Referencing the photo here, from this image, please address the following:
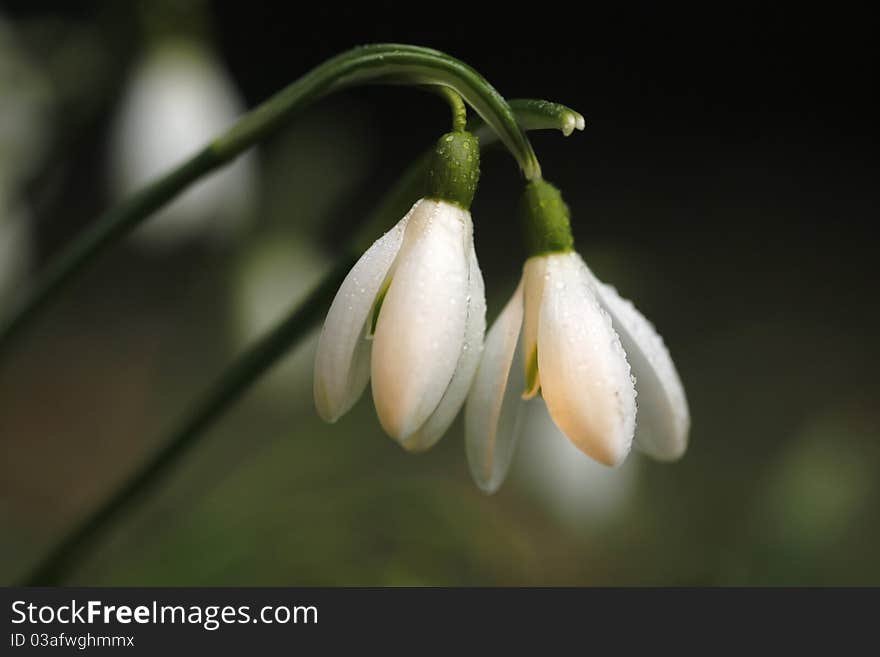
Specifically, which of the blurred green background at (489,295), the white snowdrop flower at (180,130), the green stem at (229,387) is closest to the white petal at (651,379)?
the green stem at (229,387)

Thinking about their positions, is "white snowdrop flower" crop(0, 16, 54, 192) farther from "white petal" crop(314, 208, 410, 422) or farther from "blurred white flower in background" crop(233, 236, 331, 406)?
"white petal" crop(314, 208, 410, 422)

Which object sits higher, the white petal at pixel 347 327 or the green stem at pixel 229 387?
the green stem at pixel 229 387

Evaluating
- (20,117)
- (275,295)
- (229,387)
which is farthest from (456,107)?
(20,117)

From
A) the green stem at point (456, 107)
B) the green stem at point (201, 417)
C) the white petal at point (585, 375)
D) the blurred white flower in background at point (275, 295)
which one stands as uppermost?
the blurred white flower in background at point (275, 295)

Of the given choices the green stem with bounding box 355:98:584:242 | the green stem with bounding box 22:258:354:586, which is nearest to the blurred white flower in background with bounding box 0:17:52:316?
the green stem with bounding box 22:258:354:586

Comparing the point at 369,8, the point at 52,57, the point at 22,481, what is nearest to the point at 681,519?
the point at 52,57

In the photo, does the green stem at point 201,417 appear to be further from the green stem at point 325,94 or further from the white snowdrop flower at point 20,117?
the white snowdrop flower at point 20,117
